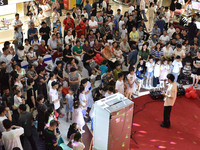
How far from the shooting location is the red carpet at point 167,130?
19.4ft

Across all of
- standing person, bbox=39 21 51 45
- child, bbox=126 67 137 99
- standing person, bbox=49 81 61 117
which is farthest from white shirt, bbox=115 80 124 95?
standing person, bbox=39 21 51 45

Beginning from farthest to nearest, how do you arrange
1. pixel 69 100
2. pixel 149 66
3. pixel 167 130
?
pixel 149 66
pixel 167 130
pixel 69 100

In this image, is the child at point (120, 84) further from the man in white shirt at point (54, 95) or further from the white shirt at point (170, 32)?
the white shirt at point (170, 32)

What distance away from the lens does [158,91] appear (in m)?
7.80

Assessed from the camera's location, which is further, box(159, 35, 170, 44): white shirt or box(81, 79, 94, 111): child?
box(159, 35, 170, 44): white shirt

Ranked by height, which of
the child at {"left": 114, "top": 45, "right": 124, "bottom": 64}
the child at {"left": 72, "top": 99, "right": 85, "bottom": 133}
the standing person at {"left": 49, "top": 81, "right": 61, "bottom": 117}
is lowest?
the child at {"left": 72, "top": 99, "right": 85, "bottom": 133}

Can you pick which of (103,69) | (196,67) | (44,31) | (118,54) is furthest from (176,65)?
(44,31)

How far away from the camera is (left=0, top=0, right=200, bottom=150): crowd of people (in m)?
5.42

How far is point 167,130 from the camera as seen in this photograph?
6410mm

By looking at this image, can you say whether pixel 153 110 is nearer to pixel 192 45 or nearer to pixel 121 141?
pixel 121 141

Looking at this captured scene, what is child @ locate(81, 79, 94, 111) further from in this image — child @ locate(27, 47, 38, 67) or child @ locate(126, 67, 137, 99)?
child @ locate(27, 47, 38, 67)

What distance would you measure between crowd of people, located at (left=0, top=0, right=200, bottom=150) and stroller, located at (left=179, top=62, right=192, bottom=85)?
3 centimetres

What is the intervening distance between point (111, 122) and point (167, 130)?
2493mm

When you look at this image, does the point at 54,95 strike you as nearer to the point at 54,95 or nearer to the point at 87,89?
the point at 54,95
